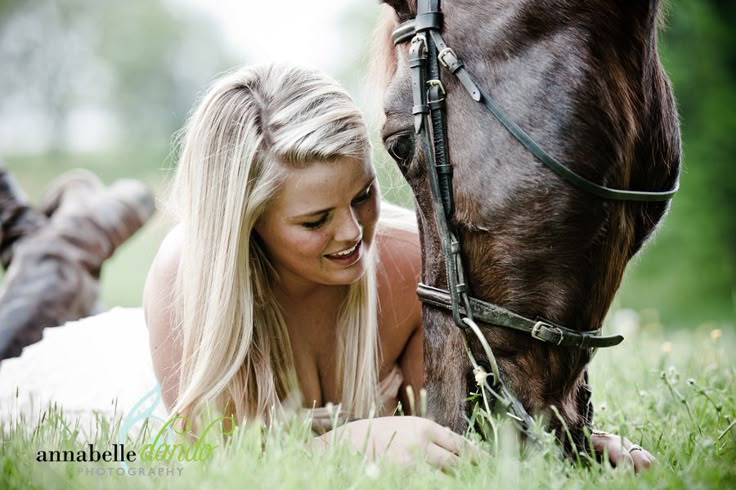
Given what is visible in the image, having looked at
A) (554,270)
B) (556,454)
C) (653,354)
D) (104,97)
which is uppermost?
(104,97)

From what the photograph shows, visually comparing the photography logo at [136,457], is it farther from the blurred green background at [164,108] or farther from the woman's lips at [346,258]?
the blurred green background at [164,108]

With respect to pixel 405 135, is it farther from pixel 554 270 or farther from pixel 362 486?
pixel 362 486

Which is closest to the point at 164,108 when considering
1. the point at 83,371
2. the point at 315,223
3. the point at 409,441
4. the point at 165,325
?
the point at 83,371

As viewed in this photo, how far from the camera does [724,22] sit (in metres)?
10.4

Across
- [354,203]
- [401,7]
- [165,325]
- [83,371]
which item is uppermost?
[401,7]

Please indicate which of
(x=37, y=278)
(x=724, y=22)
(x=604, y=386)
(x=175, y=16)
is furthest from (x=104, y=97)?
(x=604, y=386)

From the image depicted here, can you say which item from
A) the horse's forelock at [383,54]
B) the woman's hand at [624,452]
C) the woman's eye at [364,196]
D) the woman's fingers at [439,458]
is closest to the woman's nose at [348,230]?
the woman's eye at [364,196]

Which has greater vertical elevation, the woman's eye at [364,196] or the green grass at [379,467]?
the woman's eye at [364,196]

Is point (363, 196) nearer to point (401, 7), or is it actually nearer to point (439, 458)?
point (401, 7)

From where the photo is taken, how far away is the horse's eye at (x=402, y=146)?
234 cm

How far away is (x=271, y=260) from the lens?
304 centimetres

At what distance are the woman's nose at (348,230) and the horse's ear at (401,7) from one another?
714 millimetres

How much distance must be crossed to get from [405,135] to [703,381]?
2.07m

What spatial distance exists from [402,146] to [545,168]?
0.49m
